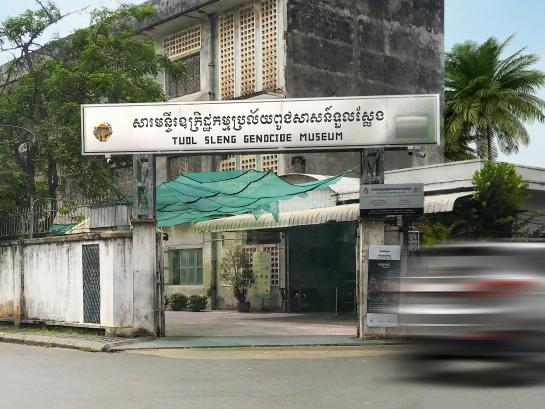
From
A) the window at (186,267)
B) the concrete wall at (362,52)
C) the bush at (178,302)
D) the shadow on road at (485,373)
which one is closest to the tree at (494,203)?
the concrete wall at (362,52)

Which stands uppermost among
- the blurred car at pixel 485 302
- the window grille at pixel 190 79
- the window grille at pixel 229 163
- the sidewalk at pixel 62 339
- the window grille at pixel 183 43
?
the window grille at pixel 183 43

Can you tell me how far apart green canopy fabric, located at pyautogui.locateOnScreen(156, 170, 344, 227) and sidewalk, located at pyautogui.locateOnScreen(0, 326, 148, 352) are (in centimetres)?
347

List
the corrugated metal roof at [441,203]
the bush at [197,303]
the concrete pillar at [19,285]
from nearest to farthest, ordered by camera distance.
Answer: the corrugated metal roof at [441,203], the concrete pillar at [19,285], the bush at [197,303]

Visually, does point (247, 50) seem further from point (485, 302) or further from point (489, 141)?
point (485, 302)

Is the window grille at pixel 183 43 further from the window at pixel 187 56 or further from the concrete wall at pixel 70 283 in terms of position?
the concrete wall at pixel 70 283

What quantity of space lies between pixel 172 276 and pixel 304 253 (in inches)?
255

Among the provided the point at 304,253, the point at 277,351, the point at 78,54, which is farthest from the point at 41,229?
the point at 304,253

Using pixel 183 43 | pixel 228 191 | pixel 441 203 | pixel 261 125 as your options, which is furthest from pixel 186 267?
pixel 261 125

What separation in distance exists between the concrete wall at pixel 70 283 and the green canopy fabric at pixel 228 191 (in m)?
1.75

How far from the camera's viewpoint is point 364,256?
15.4 metres

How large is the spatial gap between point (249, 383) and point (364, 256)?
6361 mm

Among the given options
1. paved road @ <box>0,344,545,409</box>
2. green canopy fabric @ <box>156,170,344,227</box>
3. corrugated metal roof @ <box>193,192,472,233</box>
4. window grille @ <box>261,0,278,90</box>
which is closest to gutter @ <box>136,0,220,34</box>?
window grille @ <box>261,0,278,90</box>

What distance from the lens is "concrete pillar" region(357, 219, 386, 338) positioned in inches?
601

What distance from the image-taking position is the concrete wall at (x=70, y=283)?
615 inches
